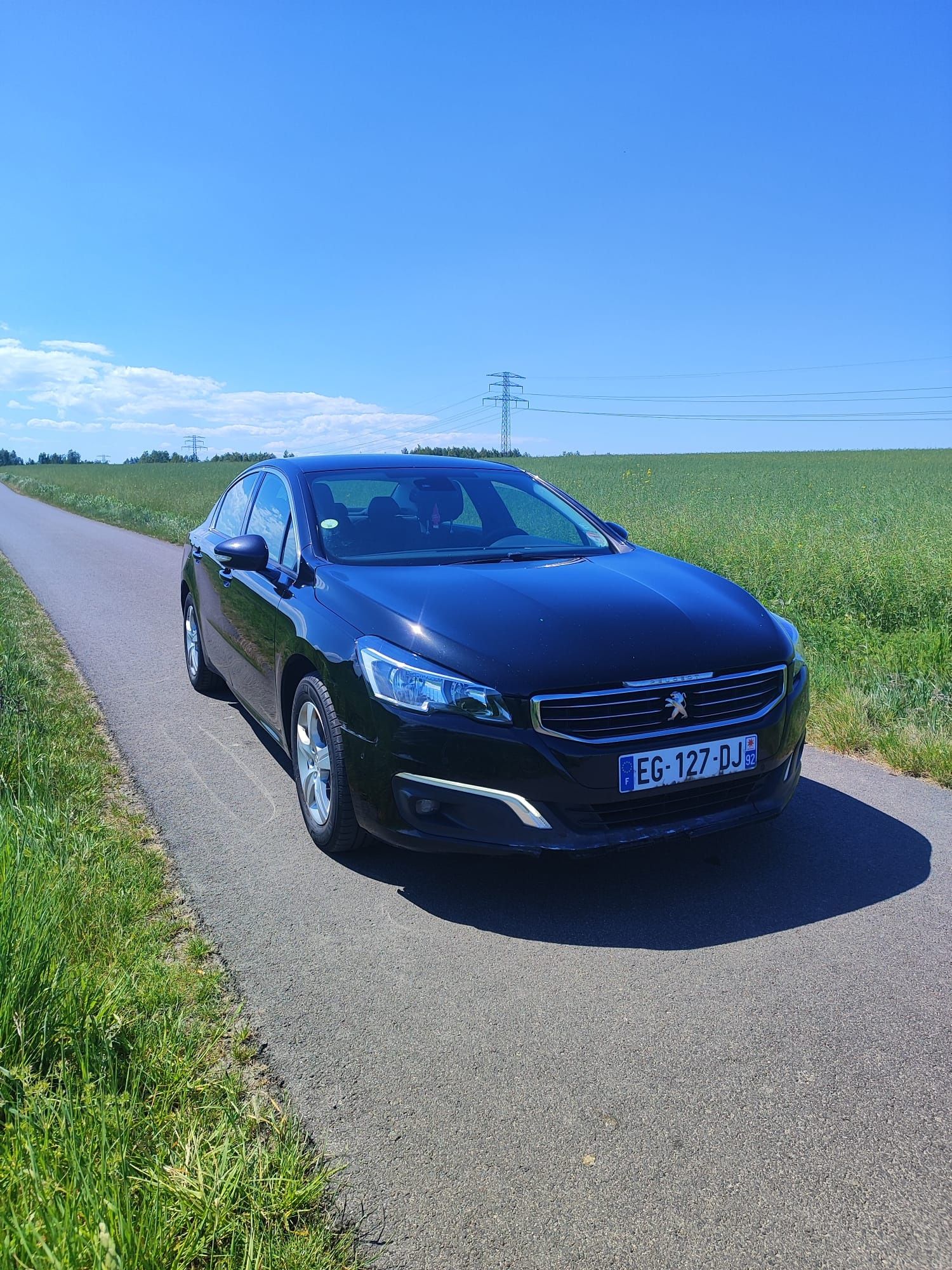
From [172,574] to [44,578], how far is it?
1.66 metres

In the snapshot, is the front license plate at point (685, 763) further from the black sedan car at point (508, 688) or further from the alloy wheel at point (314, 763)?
the alloy wheel at point (314, 763)

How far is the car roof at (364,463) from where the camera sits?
5.09 m

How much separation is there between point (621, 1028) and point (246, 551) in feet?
9.21

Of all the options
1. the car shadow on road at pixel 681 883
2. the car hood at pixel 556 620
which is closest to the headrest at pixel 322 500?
the car hood at pixel 556 620

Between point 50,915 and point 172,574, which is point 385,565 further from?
point 172,574

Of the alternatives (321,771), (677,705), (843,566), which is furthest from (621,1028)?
(843,566)

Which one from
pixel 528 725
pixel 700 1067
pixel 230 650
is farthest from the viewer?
pixel 230 650

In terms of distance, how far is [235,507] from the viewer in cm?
606

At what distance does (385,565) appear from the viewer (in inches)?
169

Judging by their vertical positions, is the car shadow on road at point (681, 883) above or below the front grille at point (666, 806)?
below

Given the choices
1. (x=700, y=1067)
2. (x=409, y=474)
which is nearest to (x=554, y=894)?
(x=700, y=1067)

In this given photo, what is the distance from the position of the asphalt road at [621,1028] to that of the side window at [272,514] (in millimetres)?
1266

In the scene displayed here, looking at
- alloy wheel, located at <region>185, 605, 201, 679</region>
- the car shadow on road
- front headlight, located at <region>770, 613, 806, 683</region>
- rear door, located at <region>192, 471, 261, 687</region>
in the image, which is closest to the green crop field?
the car shadow on road

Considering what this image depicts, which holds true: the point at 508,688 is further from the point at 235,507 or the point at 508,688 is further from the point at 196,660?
the point at 196,660
